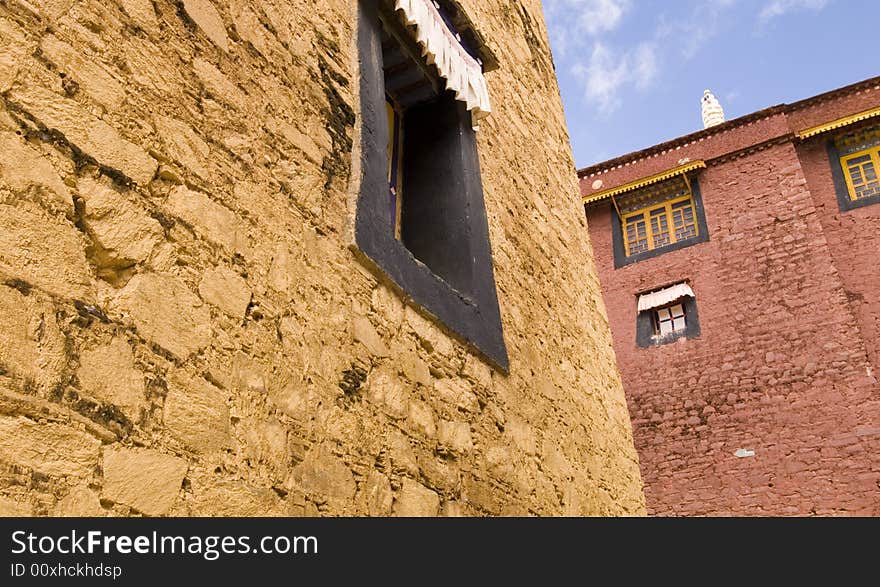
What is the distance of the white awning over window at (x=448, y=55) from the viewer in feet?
11.0

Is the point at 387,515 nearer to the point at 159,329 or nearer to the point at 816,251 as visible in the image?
the point at 159,329

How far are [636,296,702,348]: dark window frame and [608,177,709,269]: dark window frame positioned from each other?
106cm

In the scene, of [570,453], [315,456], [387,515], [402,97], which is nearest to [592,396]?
[570,453]

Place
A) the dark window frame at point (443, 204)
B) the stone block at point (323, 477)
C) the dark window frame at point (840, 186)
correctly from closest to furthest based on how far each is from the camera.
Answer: the stone block at point (323, 477) < the dark window frame at point (443, 204) < the dark window frame at point (840, 186)

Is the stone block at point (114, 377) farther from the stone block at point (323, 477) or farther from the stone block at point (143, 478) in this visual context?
the stone block at point (323, 477)

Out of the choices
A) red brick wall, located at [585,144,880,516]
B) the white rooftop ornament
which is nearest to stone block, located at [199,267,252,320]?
red brick wall, located at [585,144,880,516]

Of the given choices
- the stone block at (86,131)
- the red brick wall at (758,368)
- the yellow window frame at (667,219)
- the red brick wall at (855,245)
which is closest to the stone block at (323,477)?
the stone block at (86,131)

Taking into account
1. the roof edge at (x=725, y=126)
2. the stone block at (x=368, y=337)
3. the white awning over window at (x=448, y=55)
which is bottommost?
the stone block at (x=368, y=337)

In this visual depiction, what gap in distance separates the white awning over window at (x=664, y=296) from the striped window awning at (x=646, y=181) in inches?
84.0

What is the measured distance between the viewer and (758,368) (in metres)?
11.7

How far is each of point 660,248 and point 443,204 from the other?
10852 mm

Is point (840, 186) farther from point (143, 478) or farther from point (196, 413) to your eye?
point (143, 478)

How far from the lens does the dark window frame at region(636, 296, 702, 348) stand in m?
12.6

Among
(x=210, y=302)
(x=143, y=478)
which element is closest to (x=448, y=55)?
(x=210, y=302)
